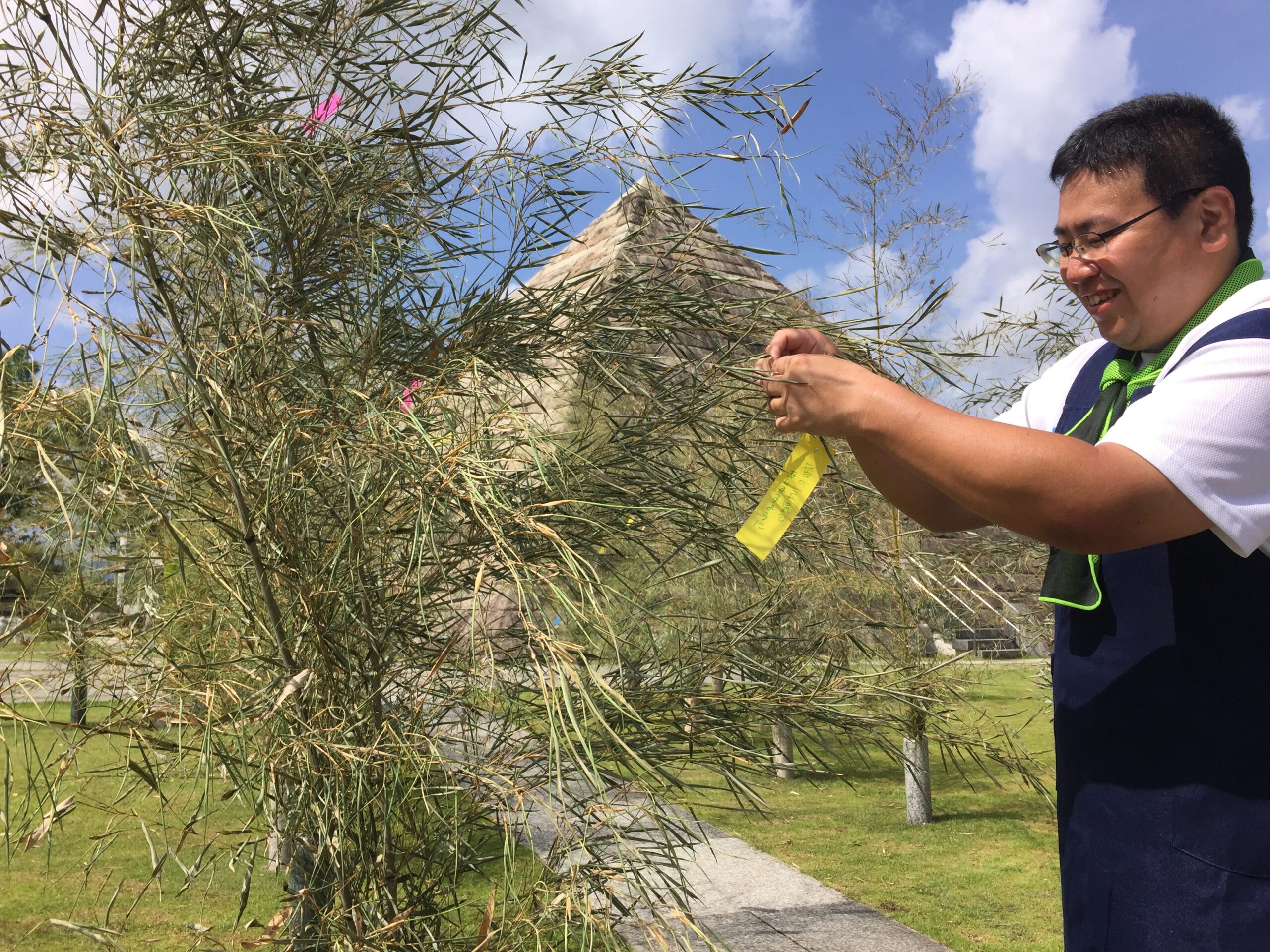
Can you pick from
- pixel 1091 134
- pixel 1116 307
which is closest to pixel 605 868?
pixel 1116 307

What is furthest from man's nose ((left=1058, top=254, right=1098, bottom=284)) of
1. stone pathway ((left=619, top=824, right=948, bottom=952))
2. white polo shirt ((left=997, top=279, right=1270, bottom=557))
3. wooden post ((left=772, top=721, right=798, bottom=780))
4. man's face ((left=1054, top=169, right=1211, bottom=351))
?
stone pathway ((left=619, top=824, right=948, bottom=952))

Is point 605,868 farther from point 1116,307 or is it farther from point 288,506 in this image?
point 1116,307

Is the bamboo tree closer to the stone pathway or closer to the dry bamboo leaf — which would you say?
the dry bamboo leaf

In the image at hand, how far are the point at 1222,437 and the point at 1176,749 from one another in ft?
1.31

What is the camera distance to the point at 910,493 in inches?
66.2

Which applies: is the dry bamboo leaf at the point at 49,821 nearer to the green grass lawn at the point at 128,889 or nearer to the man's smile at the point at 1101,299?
the green grass lawn at the point at 128,889

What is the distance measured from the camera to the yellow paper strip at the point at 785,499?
150 centimetres

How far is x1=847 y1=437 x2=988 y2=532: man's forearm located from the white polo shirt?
19.5 inches

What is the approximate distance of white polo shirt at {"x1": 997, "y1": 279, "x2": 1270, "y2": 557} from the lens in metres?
1.11

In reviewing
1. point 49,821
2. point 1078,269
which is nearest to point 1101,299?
point 1078,269

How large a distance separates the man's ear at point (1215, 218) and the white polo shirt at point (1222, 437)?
197mm

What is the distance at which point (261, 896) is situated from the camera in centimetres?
491

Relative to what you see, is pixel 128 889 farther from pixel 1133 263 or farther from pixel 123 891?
Answer: pixel 1133 263

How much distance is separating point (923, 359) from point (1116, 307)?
2.25 feet
